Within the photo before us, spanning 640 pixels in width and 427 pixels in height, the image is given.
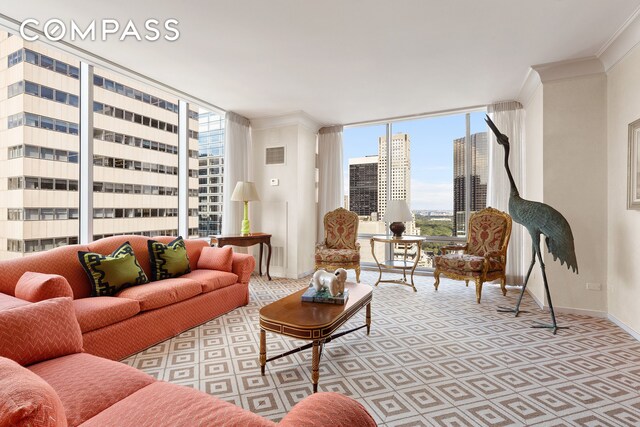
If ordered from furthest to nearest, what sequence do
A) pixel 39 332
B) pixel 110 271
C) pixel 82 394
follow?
pixel 110 271, pixel 39 332, pixel 82 394

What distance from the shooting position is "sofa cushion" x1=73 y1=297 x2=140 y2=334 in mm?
2102

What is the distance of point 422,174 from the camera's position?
5.44 metres

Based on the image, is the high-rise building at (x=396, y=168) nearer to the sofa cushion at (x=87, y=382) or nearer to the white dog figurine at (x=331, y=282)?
the white dog figurine at (x=331, y=282)

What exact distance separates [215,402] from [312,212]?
4.57 meters

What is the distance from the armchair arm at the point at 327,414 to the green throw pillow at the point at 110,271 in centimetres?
234

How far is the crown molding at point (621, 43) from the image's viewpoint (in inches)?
103

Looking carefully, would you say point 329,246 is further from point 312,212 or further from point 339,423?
point 339,423

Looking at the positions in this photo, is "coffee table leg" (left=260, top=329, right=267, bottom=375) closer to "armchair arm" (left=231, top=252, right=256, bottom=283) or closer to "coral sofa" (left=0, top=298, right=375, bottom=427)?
"coral sofa" (left=0, top=298, right=375, bottom=427)

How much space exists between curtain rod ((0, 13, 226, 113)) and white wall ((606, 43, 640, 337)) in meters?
4.86

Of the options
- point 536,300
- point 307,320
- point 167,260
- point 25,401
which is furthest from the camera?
point 536,300

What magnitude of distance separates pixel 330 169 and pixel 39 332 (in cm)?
473

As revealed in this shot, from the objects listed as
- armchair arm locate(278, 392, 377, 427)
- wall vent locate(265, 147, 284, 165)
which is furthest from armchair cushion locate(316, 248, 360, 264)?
armchair arm locate(278, 392, 377, 427)

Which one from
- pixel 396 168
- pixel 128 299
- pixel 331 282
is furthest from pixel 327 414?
pixel 396 168

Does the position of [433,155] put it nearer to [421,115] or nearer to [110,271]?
[421,115]
